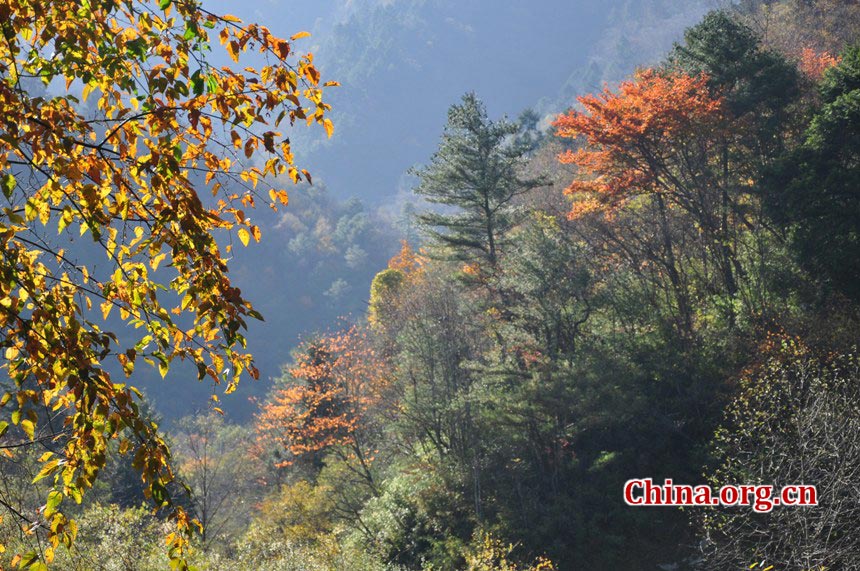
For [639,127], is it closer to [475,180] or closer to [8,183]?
[475,180]

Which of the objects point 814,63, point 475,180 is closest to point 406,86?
point 814,63

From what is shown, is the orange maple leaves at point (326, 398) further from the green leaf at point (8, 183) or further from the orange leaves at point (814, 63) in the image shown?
the green leaf at point (8, 183)

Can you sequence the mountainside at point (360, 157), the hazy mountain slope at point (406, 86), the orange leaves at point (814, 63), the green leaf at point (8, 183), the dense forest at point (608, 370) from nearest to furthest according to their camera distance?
the green leaf at point (8, 183)
the dense forest at point (608, 370)
the orange leaves at point (814, 63)
the mountainside at point (360, 157)
the hazy mountain slope at point (406, 86)

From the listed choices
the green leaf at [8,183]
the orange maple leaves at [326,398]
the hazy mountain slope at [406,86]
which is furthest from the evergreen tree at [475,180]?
the hazy mountain slope at [406,86]


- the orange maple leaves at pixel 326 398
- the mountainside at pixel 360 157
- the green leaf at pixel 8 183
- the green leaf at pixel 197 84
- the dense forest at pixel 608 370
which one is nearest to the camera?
the green leaf at pixel 8 183

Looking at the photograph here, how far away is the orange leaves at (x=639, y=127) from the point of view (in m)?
18.5

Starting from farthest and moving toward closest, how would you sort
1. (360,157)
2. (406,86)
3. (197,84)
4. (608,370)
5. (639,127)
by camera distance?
(406,86) → (360,157) → (639,127) → (608,370) → (197,84)

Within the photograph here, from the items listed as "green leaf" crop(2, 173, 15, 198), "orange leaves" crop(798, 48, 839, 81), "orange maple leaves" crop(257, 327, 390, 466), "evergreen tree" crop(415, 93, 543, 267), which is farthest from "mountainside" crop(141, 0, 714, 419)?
"green leaf" crop(2, 173, 15, 198)

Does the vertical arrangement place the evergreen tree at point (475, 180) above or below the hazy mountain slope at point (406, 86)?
below

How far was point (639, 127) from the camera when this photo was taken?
18.6 m

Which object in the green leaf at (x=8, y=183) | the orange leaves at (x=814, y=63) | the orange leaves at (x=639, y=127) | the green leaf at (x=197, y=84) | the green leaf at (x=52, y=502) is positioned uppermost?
the orange leaves at (x=814, y=63)

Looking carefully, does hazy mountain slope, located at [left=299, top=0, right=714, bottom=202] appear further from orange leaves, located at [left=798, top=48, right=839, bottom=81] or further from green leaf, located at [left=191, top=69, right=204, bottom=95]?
green leaf, located at [left=191, top=69, right=204, bottom=95]

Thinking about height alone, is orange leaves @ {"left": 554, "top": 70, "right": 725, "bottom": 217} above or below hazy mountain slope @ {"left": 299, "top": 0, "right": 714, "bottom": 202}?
below

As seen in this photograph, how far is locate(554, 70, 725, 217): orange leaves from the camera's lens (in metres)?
18.5
